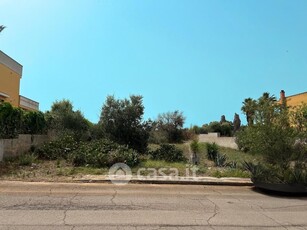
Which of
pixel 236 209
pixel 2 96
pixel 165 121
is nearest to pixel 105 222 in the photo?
pixel 236 209

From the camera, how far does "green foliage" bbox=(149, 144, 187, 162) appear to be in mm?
18359

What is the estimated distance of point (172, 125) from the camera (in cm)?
3488

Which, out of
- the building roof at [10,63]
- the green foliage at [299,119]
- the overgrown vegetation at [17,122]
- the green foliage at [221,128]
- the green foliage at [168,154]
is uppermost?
the building roof at [10,63]

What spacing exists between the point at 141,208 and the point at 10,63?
78.1ft

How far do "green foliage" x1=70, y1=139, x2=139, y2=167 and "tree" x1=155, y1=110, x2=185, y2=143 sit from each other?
674 inches

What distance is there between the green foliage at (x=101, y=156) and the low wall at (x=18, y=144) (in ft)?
7.99

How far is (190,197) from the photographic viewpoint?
10289 mm

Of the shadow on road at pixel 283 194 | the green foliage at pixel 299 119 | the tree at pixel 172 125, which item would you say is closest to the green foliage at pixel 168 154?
the shadow on road at pixel 283 194

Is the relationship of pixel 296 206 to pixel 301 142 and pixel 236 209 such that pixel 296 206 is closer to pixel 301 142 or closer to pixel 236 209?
pixel 236 209

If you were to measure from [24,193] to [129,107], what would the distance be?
10828 mm

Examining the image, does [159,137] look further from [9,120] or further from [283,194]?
[283,194]

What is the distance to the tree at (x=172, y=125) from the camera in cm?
3369

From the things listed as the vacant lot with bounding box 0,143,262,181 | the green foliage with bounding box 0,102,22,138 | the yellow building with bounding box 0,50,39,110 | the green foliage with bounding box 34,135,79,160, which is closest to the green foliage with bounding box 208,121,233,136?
the yellow building with bounding box 0,50,39,110

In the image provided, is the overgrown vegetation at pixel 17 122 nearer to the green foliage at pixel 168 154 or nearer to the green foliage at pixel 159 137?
the green foliage at pixel 168 154
